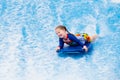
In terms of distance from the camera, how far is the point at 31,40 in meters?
4.70

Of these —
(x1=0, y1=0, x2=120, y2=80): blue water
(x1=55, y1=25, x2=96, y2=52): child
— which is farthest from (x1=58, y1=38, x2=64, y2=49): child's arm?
(x1=0, y1=0, x2=120, y2=80): blue water

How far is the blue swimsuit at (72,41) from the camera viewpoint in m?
4.19

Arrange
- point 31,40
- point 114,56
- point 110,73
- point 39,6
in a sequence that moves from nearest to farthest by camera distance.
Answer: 1. point 110,73
2. point 114,56
3. point 31,40
4. point 39,6

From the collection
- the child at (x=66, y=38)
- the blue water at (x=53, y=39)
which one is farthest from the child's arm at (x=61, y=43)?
the blue water at (x=53, y=39)

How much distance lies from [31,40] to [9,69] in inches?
27.4

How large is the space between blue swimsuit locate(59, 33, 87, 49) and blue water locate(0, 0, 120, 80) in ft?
0.51

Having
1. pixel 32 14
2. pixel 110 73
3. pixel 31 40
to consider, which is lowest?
pixel 110 73

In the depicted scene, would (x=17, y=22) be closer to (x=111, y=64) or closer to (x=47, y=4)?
(x=47, y=4)

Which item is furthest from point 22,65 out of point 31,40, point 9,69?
point 31,40

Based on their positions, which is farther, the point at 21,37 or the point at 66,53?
the point at 21,37

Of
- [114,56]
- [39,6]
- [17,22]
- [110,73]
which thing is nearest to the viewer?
[110,73]

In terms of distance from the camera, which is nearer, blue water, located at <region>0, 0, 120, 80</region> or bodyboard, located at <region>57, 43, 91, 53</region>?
blue water, located at <region>0, 0, 120, 80</region>

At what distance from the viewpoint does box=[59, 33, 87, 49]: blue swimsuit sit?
419 centimetres

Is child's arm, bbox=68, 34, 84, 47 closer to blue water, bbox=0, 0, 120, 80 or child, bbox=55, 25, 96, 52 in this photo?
child, bbox=55, 25, 96, 52
